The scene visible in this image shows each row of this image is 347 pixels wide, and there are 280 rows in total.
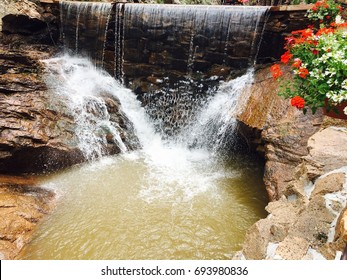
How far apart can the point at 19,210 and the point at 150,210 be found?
6.43ft

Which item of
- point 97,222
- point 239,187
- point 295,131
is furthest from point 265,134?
point 97,222

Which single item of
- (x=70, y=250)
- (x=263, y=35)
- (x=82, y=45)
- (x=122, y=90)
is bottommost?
(x=70, y=250)

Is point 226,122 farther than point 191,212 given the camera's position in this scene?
Yes

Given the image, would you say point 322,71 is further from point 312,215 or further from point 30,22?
point 30,22

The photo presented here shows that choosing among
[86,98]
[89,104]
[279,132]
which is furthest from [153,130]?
[279,132]

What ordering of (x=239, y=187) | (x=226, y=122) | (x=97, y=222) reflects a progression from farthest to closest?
(x=226, y=122) < (x=239, y=187) < (x=97, y=222)

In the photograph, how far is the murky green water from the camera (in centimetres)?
331

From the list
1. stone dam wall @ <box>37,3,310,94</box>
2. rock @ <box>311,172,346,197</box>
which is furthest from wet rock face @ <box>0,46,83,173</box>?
rock @ <box>311,172,346,197</box>

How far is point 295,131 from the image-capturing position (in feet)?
13.4

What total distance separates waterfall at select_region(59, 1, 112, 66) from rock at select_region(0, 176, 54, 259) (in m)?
4.37

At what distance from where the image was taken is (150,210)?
157 inches

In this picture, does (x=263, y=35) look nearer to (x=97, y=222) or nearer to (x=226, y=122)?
(x=226, y=122)

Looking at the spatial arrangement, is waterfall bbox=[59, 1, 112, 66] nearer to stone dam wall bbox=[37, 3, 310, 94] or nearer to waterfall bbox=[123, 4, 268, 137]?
stone dam wall bbox=[37, 3, 310, 94]

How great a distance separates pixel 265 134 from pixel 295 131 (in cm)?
48
